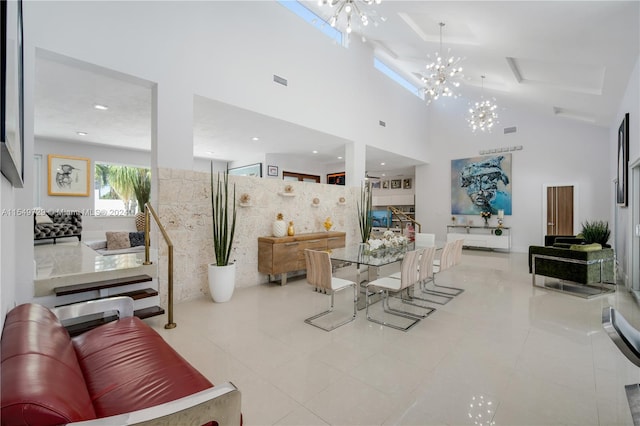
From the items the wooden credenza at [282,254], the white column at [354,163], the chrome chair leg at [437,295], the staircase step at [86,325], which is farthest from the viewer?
the white column at [354,163]

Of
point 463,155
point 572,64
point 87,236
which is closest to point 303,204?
point 572,64

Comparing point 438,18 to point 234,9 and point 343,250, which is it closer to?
point 234,9

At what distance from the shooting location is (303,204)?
6.01 m

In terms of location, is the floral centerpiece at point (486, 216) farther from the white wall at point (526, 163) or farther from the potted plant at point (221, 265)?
the potted plant at point (221, 265)

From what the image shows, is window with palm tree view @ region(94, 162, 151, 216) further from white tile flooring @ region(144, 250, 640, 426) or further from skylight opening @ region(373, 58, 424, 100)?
skylight opening @ region(373, 58, 424, 100)

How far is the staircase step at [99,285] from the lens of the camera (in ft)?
9.66

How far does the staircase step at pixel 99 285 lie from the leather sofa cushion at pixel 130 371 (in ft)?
4.43

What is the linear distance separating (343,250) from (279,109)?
278 cm

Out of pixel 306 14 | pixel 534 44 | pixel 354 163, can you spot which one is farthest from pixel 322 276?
pixel 306 14

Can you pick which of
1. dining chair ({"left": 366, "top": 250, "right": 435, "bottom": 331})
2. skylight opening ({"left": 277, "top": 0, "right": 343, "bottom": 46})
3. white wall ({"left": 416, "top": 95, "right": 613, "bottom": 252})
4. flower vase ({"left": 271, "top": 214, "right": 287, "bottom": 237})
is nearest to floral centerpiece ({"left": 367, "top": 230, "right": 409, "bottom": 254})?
dining chair ({"left": 366, "top": 250, "right": 435, "bottom": 331})

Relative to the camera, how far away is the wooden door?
7930 mm

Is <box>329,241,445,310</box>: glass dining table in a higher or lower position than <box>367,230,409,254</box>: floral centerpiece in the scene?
lower

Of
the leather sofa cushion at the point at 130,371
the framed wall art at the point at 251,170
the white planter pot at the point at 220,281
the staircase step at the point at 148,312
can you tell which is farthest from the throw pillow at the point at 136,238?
the leather sofa cushion at the point at 130,371

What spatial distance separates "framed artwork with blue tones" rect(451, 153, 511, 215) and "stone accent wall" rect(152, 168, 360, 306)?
15.8 feet
